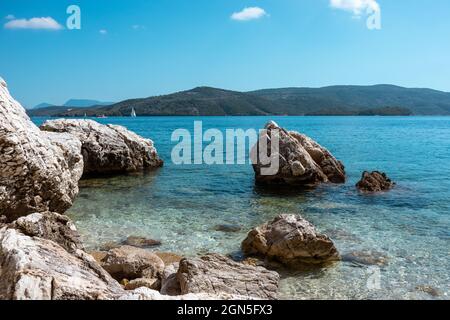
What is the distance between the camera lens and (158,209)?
68.4 feet

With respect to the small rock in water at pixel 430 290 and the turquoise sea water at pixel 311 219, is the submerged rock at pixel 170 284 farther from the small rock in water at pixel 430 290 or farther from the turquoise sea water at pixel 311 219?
the small rock in water at pixel 430 290

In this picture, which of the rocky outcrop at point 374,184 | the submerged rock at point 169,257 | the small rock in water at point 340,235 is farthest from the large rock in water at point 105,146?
the small rock in water at point 340,235

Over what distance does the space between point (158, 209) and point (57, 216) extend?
40.3 ft

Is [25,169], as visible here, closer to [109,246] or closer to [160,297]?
[109,246]

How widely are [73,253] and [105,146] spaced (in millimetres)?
25470

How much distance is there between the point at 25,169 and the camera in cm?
1166

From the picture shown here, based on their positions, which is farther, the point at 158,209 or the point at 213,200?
the point at 213,200

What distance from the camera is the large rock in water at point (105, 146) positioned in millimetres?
30922

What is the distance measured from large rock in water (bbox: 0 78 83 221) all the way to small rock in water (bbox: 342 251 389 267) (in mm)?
9437

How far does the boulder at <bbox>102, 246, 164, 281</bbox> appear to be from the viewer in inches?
448

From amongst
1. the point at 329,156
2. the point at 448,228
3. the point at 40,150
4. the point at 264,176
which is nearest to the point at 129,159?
the point at 264,176

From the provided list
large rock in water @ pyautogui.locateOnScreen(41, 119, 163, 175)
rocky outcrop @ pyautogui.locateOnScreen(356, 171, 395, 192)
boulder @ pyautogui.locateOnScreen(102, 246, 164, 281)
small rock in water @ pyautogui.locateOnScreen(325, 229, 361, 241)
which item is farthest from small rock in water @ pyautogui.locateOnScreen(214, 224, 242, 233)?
large rock in water @ pyautogui.locateOnScreen(41, 119, 163, 175)

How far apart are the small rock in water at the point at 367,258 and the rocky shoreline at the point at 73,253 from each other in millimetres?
738
